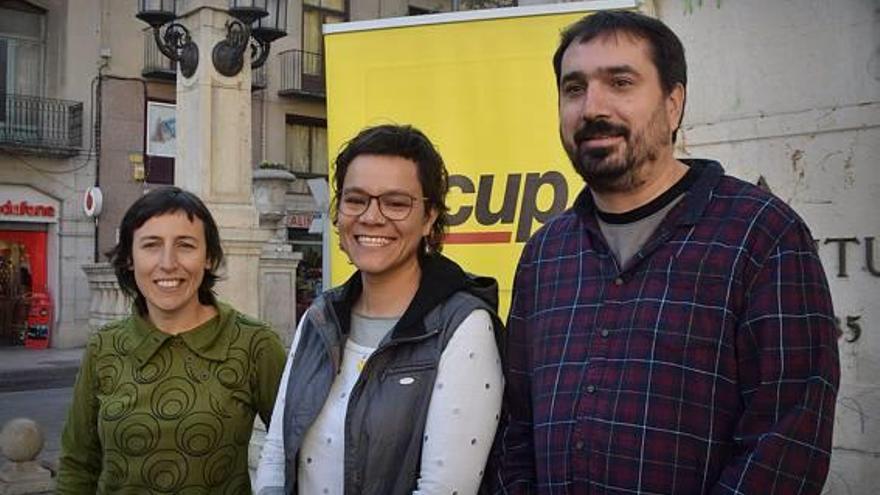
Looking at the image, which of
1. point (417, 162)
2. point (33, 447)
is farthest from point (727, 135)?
point (33, 447)

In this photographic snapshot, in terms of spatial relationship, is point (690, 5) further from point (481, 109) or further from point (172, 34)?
point (172, 34)

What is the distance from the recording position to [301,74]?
22.3m

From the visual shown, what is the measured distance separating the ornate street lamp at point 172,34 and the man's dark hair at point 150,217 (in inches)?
194

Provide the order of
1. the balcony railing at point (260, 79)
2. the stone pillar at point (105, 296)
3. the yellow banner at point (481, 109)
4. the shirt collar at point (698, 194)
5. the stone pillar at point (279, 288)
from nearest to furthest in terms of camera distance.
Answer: the shirt collar at point (698, 194) < the yellow banner at point (481, 109) < the stone pillar at point (105, 296) < the stone pillar at point (279, 288) < the balcony railing at point (260, 79)

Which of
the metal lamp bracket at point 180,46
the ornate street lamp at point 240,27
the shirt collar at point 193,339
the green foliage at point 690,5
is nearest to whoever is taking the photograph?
the shirt collar at point 193,339

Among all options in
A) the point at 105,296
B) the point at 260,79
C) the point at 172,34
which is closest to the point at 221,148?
the point at 172,34

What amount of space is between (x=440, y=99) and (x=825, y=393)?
225cm

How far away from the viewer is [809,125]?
115 inches

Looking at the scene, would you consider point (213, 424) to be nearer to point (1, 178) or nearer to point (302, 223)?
point (1, 178)

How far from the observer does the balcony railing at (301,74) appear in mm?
22109

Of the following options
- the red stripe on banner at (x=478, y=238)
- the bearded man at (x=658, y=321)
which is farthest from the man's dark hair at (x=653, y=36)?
the red stripe on banner at (x=478, y=238)

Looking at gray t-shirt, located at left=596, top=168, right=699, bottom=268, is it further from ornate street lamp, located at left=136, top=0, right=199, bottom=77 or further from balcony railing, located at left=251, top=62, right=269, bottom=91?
balcony railing, located at left=251, top=62, right=269, bottom=91

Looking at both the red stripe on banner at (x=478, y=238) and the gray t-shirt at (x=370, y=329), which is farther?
the red stripe on banner at (x=478, y=238)

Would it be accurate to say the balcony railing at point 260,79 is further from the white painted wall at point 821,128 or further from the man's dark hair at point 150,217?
the man's dark hair at point 150,217
